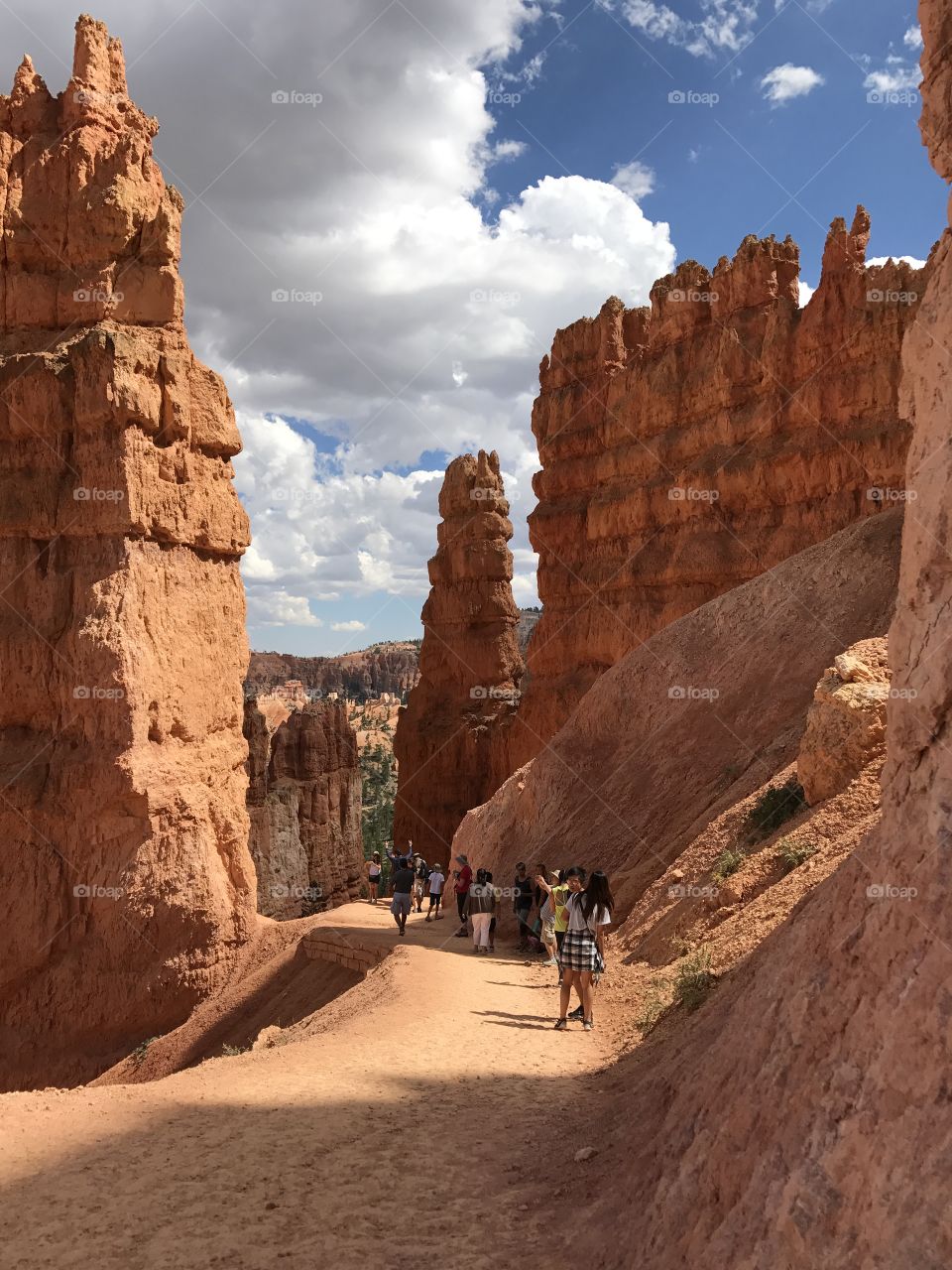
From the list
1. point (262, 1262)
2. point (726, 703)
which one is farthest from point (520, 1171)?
point (726, 703)

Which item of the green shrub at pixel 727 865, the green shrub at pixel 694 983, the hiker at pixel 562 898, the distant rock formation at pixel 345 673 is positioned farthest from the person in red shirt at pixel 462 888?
the distant rock formation at pixel 345 673

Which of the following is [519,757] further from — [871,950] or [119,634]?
[871,950]

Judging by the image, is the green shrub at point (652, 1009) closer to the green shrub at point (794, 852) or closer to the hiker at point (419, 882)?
the green shrub at point (794, 852)

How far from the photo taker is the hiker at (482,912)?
15.3 m

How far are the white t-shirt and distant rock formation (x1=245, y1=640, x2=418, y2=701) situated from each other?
407 ft

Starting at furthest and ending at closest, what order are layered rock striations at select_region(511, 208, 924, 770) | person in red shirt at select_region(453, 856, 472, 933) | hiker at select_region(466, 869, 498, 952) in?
1. layered rock striations at select_region(511, 208, 924, 770)
2. person in red shirt at select_region(453, 856, 472, 933)
3. hiker at select_region(466, 869, 498, 952)

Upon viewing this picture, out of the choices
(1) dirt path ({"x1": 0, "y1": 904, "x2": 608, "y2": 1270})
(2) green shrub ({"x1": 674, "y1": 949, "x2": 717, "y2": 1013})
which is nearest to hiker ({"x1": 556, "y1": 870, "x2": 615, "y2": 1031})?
(1) dirt path ({"x1": 0, "y1": 904, "x2": 608, "y2": 1270})

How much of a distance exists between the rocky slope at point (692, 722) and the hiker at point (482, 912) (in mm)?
2036

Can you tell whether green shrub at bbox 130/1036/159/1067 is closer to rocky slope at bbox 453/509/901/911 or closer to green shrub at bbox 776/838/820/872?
rocky slope at bbox 453/509/901/911

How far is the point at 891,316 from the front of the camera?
30266mm

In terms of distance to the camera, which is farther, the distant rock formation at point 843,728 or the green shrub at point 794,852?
the distant rock formation at point 843,728

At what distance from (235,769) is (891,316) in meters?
24.3

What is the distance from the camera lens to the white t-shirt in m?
9.79

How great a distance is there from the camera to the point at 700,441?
116 feet
